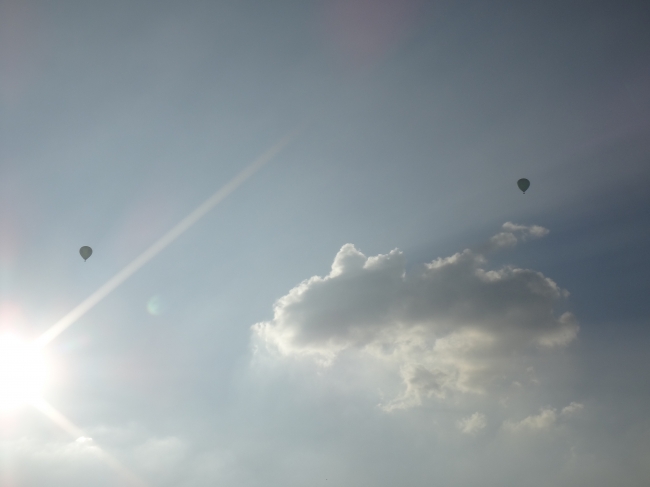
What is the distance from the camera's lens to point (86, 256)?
10806 cm

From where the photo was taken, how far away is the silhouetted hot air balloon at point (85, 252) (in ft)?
354

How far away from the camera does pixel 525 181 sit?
11575 centimetres

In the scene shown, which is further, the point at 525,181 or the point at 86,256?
the point at 525,181

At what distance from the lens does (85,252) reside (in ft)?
357

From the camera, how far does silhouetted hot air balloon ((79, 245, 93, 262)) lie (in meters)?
108

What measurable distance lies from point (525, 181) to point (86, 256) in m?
114
